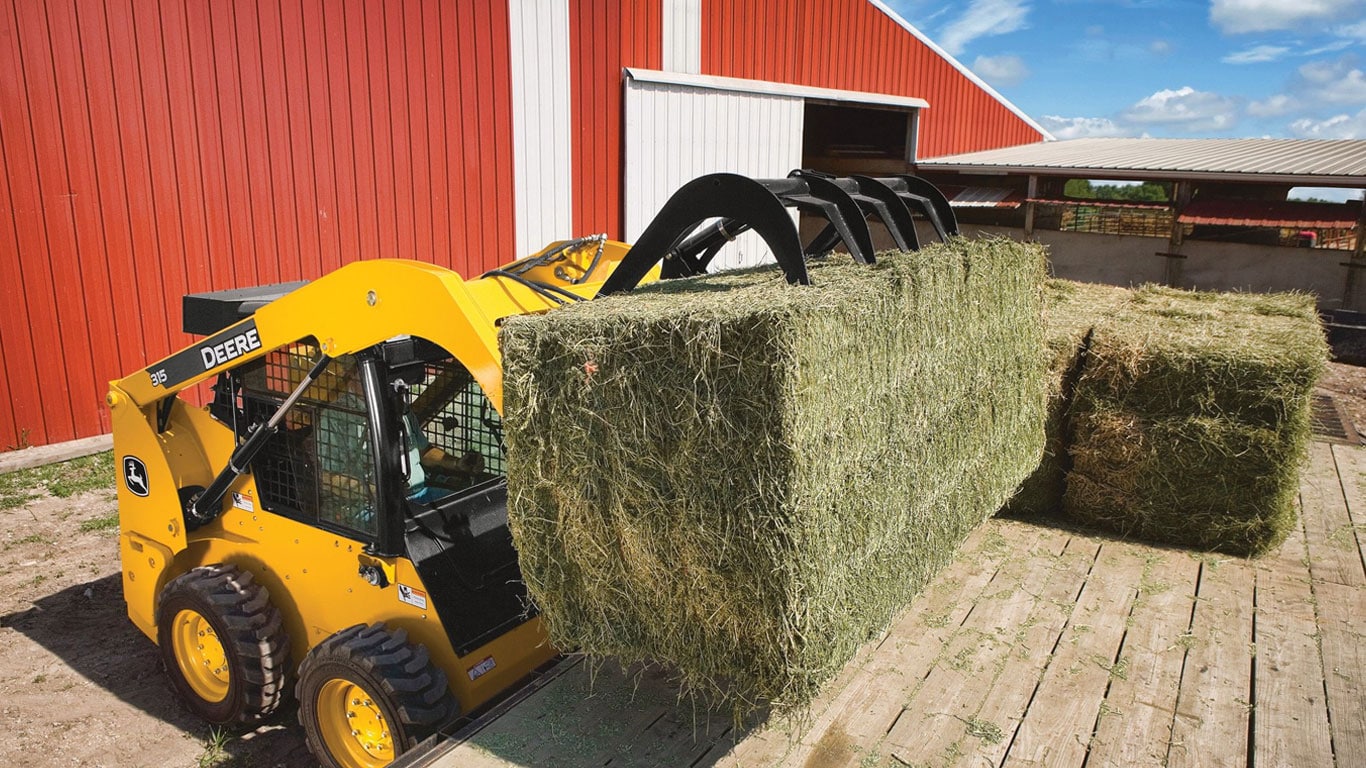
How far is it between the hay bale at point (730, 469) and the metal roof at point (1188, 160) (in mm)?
17582

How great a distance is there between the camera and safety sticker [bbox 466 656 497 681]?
3470 millimetres

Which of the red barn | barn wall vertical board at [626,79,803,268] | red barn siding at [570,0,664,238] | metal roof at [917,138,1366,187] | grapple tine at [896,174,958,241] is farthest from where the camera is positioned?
metal roof at [917,138,1366,187]

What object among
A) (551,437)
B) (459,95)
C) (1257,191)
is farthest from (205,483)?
(1257,191)

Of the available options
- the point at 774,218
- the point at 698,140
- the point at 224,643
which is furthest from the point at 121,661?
the point at 698,140

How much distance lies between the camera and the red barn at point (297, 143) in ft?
25.0

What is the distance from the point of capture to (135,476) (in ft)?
14.3

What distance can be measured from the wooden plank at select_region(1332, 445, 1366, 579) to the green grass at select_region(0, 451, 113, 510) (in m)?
9.12

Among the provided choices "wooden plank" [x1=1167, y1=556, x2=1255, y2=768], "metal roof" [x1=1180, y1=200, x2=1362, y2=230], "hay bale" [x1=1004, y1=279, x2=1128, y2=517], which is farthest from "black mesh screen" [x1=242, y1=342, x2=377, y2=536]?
"metal roof" [x1=1180, y1=200, x2=1362, y2=230]

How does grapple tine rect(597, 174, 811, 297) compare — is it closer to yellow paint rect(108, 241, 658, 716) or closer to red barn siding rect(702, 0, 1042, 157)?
yellow paint rect(108, 241, 658, 716)

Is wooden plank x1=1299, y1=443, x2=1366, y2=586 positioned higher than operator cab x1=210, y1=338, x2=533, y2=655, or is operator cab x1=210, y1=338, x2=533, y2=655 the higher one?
operator cab x1=210, y1=338, x2=533, y2=655

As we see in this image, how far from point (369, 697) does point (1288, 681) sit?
12.0 ft

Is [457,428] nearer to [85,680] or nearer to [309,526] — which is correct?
[309,526]

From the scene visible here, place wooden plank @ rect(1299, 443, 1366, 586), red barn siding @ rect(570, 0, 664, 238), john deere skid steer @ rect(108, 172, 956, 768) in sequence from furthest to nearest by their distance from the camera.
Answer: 1. red barn siding @ rect(570, 0, 664, 238)
2. wooden plank @ rect(1299, 443, 1366, 586)
3. john deere skid steer @ rect(108, 172, 956, 768)

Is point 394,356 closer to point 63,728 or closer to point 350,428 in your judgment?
point 350,428
